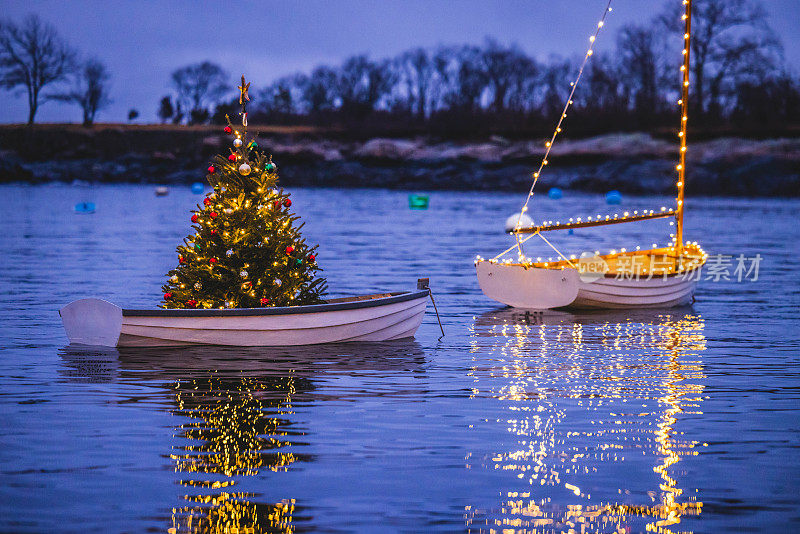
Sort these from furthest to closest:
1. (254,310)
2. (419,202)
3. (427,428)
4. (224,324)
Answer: (419,202) < (224,324) < (254,310) < (427,428)

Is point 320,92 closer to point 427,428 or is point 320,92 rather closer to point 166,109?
point 166,109

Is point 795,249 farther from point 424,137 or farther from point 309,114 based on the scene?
point 309,114

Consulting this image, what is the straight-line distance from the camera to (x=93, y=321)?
15.7 meters

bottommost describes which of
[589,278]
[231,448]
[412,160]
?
[231,448]

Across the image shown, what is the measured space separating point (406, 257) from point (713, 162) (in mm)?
75469

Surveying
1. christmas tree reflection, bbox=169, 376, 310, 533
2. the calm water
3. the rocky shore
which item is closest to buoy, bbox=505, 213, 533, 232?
the calm water

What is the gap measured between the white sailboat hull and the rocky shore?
267ft

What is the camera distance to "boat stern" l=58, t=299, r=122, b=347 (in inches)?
612

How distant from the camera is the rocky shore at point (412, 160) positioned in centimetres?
10350

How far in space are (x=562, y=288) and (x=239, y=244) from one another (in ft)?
27.3

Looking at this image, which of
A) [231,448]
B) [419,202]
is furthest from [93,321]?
[419,202]

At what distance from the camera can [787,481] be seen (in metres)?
9.66

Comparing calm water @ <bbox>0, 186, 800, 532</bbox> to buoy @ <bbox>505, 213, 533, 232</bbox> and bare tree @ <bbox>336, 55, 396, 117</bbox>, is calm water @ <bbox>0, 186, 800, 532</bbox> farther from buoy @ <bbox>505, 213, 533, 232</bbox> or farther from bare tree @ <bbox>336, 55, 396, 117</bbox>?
bare tree @ <bbox>336, 55, 396, 117</bbox>

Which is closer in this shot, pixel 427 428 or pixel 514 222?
pixel 427 428
